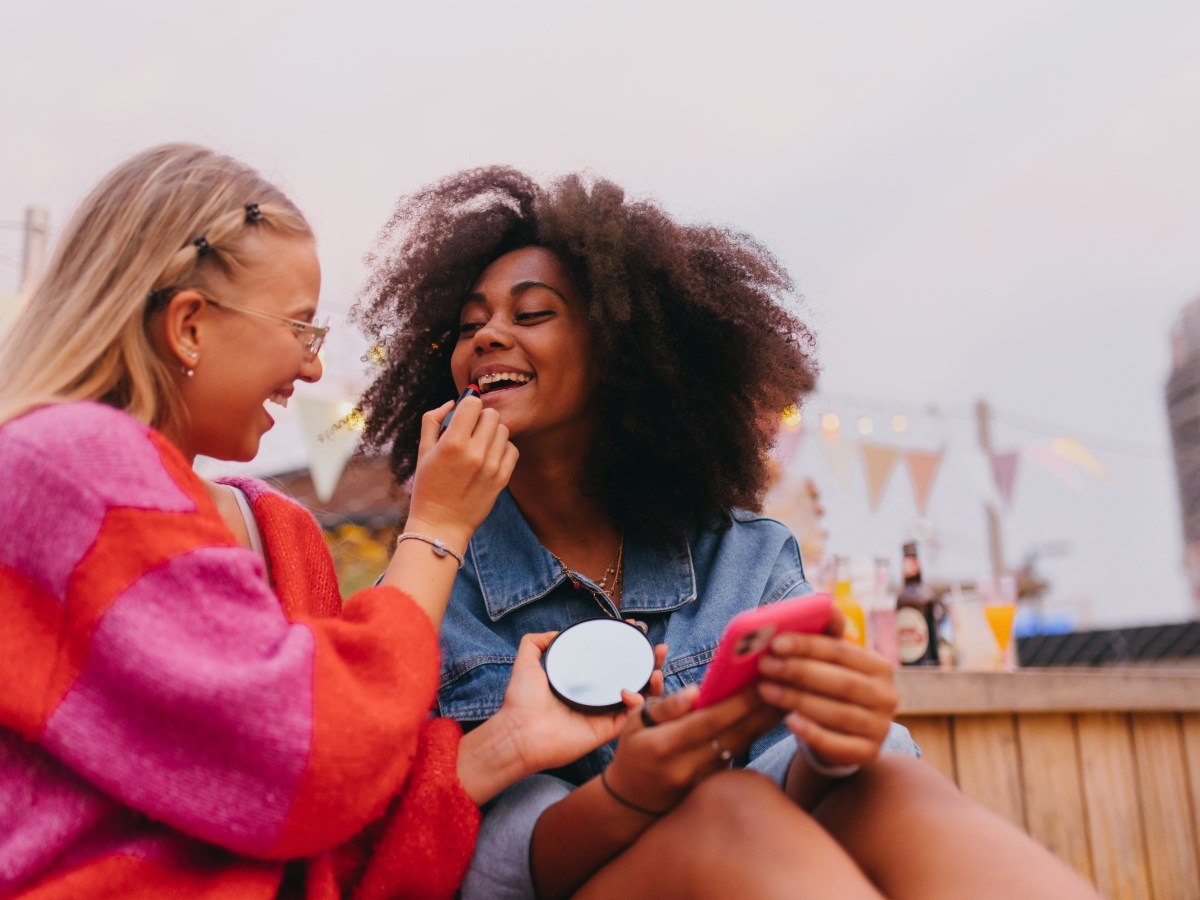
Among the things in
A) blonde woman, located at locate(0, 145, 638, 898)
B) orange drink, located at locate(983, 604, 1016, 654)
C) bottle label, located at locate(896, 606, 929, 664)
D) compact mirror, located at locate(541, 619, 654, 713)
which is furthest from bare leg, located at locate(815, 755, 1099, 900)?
orange drink, located at locate(983, 604, 1016, 654)

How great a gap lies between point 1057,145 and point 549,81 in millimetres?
5494

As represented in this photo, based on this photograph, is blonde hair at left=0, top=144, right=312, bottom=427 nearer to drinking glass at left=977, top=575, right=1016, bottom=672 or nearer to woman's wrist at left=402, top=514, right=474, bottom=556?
woman's wrist at left=402, top=514, right=474, bottom=556

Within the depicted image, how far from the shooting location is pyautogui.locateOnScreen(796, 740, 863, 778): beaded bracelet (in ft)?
4.07

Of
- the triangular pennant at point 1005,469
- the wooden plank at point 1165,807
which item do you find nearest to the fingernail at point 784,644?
the wooden plank at point 1165,807

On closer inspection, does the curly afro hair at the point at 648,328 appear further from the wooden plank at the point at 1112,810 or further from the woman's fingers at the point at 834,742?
the wooden plank at the point at 1112,810

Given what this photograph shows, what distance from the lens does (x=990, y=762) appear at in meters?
2.48

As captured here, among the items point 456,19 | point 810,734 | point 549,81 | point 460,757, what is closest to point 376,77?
point 456,19

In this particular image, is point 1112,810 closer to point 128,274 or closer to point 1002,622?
Answer: point 1002,622

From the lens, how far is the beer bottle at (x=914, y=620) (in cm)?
265

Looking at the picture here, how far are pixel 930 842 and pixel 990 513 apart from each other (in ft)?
14.7

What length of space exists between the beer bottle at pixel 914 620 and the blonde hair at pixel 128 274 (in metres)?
1.98

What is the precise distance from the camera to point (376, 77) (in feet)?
13.8

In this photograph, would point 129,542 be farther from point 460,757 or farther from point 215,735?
point 460,757

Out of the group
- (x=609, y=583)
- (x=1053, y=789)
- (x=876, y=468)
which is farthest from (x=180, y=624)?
Result: (x=876, y=468)
